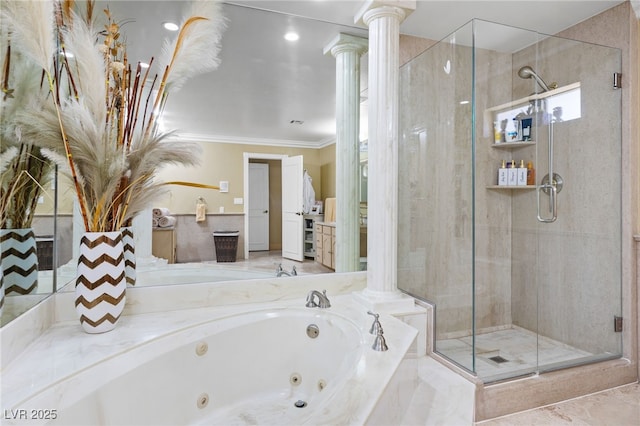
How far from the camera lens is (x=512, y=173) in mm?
2650

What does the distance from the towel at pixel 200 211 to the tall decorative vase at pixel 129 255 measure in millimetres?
342

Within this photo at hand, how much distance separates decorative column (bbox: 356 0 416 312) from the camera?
1942mm

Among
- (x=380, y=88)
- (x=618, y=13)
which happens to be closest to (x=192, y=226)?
(x=380, y=88)

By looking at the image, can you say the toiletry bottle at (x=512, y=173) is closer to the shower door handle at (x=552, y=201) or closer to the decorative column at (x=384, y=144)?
the shower door handle at (x=552, y=201)

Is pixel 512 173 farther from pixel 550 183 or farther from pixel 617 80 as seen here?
pixel 617 80

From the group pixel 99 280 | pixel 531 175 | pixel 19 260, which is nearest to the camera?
pixel 19 260

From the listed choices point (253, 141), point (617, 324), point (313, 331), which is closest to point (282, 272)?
point (313, 331)

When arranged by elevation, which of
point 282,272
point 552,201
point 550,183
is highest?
point 550,183

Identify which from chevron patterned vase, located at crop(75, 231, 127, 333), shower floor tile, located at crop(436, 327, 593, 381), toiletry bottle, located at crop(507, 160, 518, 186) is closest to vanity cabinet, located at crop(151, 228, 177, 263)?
chevron patterned vase, located at crop(75, 231, 127, 333)

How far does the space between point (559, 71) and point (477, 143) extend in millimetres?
739

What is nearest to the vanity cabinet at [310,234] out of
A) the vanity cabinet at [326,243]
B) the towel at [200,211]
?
the vanity cabinet at [326,243]

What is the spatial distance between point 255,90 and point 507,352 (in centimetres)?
225

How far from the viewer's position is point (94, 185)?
55.4 inches

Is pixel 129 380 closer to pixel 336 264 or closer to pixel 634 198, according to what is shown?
pixel 336 264
